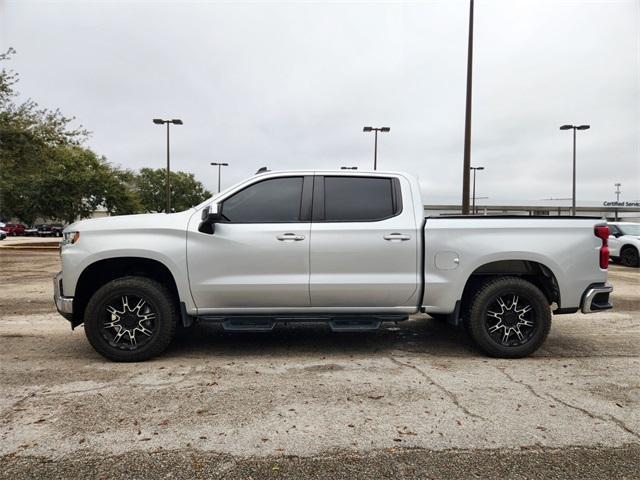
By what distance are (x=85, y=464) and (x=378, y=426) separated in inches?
72.0

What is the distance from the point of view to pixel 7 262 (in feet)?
51.7

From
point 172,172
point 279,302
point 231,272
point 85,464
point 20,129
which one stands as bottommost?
point 85,464

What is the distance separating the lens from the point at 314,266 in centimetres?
454

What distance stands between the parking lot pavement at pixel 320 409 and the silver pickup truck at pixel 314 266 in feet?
1.39

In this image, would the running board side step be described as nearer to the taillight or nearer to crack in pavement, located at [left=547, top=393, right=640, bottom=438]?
crack in pavement, located at [left=547, top=393, right=640, bottom=438]

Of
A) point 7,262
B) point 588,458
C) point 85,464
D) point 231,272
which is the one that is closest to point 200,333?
point 231,272

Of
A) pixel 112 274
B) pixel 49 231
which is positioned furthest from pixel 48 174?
pixel 112 274

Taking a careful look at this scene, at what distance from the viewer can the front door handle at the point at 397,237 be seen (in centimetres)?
456

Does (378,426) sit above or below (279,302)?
below

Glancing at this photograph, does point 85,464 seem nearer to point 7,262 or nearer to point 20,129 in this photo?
point 7,262

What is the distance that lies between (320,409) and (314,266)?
1513 mm

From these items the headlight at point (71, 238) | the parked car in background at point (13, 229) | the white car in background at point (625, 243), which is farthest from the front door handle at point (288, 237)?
the parked car in background at point (13, 229)

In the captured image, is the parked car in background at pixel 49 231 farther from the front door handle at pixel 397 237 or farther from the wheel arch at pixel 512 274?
the wheel arch at pixel 512 274

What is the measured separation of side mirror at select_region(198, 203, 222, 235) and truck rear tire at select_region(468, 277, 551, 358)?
273cm
